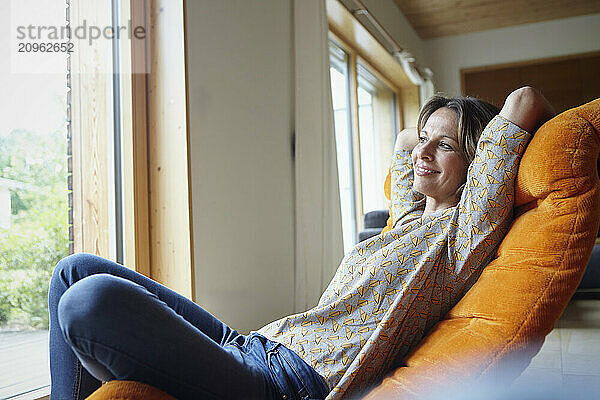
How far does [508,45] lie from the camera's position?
21.0ft

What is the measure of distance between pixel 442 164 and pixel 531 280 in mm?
421

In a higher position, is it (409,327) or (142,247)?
(142,247)

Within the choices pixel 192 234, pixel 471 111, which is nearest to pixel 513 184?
pixel 471 111

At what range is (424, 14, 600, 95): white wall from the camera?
20.1 feet

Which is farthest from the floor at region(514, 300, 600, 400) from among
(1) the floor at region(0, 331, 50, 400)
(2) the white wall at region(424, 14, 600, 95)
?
(2) the white wall at region(424, 14, 600, 95)

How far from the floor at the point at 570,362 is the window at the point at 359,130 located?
2053 millimetres

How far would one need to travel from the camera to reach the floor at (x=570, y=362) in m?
1.82

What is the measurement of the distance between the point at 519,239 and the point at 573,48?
18.6ft

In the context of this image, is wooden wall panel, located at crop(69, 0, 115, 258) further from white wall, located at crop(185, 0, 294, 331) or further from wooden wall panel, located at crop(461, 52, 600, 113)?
wooden wall panel, located at crop(461, 52, 600, 113)

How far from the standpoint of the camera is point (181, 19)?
92.6 inches

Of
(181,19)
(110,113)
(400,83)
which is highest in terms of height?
(400,83)

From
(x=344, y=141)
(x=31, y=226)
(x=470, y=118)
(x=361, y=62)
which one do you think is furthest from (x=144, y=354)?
(x=361, y=62)

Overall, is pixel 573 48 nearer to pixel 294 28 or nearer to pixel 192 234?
pixel 294 28

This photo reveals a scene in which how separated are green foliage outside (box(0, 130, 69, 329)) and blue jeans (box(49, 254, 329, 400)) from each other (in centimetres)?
69
